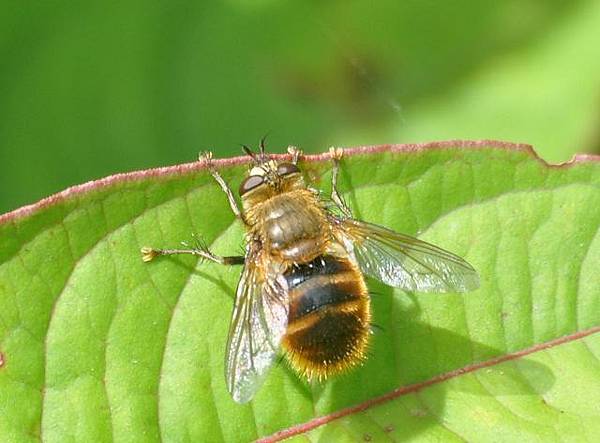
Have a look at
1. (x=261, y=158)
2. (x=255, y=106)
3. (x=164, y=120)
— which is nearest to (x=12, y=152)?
(x=164, y=120)

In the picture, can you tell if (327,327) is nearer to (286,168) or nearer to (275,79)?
(286,168)

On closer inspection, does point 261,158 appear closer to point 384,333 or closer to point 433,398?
point 384,333

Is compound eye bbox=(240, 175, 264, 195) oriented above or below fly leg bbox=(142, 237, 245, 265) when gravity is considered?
above

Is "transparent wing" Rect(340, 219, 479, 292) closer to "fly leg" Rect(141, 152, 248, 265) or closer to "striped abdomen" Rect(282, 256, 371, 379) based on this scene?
"striped abdomen" Rect(282, 256, 371, 379)

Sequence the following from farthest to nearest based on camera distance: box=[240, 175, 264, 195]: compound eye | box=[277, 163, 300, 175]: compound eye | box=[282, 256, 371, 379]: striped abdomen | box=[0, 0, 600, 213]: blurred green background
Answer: box=[0, 0, 600, 213]: blurred green background, box=[277, 163, 300, 175]: compound eye, box=[240, 175, 264, 195]: compound eye, box=[282, 256, 371, 379]: striped abdomen

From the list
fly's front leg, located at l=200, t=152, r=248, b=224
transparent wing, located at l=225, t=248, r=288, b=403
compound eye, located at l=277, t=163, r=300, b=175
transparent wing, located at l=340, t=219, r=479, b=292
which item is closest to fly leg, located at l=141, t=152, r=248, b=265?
fly's front leg, located at l=200, t=152, r=248, b=224

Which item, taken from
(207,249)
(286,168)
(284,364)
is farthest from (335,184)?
(284,364)

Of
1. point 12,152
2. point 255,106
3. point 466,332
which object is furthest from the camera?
point 255,106
